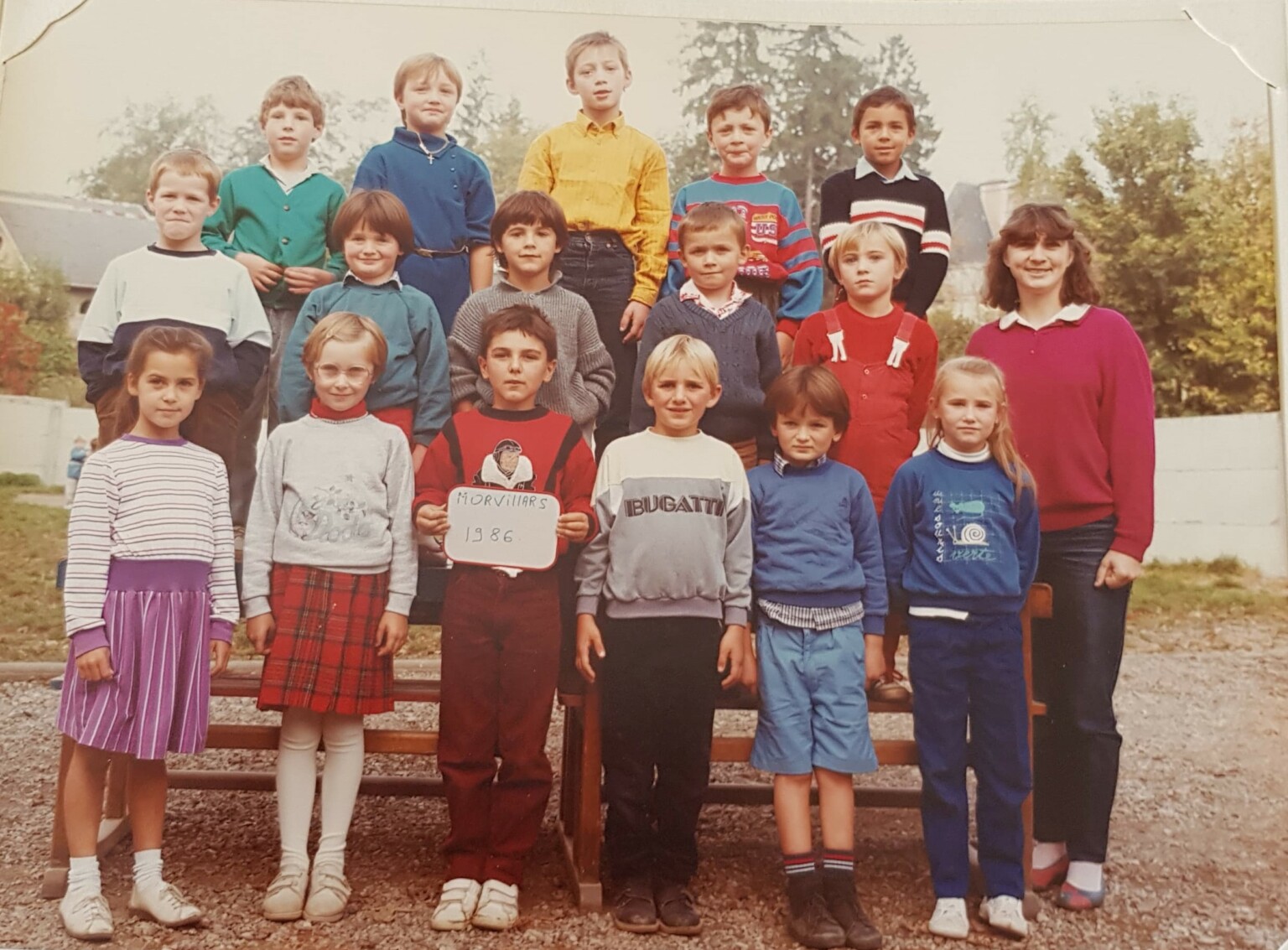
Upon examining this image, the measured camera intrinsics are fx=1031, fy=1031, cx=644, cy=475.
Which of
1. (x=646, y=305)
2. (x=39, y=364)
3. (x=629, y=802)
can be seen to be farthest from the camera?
(x=646, y=305)

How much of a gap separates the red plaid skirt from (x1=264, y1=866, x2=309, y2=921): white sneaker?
0.48 metres

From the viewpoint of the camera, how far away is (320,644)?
9.54 feet

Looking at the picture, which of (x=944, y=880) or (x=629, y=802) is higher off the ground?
(x=629, y=802)

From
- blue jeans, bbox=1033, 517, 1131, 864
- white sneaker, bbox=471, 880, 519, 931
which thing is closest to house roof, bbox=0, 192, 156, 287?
white sneaker, bbox=471, 880, 519, 931

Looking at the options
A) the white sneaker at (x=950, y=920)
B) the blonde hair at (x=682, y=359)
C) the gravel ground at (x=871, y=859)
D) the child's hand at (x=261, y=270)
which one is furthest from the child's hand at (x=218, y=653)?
the white sneaker at (x=950, y=920)

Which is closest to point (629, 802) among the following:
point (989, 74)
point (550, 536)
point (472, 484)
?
point (550, 536)

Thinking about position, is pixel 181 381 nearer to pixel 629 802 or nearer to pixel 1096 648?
pixel 629 802

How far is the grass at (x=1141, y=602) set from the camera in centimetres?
309

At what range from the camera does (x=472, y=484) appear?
2.98 meters

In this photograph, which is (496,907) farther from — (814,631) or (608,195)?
(608,195)

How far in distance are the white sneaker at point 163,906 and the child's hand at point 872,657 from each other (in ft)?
6.53

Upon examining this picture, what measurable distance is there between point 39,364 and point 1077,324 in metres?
3.19

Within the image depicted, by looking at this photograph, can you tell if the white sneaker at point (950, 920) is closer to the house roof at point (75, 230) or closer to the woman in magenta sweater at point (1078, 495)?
the woman in magenta sweater at point (1078, 495)

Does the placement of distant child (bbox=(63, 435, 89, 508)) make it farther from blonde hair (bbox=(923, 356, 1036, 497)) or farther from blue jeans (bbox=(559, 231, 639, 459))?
blonde hair (bbox=(923, 356, 1036, 497))
